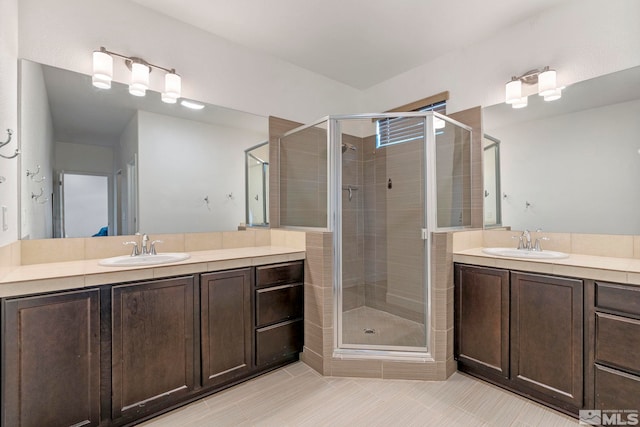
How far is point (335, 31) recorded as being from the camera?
249 cm

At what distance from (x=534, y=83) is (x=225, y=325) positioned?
2.85m

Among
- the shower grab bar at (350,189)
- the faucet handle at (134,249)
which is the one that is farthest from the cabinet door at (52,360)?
the shower grab bar at (350,189)

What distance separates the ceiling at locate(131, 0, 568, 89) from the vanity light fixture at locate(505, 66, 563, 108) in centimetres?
45

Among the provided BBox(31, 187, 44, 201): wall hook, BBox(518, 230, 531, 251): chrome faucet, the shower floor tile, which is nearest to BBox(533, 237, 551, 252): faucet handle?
BBox(518, 230, 531, 251): chrome faucet

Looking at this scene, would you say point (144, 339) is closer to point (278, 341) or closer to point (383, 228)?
point (278, 341)

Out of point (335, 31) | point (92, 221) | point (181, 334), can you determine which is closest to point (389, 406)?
point (181, 334)

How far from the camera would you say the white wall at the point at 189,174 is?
2225 mm


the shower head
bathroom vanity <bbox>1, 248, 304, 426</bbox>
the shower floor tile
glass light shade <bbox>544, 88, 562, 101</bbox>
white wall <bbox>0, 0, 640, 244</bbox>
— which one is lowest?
the shower floor tile

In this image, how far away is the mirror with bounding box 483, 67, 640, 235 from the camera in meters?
1.95

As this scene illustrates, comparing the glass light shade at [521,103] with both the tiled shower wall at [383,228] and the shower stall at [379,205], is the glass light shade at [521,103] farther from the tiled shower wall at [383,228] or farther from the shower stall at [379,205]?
the tiled shower wall at [383,228]

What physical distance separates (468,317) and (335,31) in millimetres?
2441

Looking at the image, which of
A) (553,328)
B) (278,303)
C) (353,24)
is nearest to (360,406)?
(278,303)

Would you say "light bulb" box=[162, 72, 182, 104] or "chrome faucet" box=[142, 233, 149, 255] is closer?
"chrome faucet" box=[142, 233, 149, 255]

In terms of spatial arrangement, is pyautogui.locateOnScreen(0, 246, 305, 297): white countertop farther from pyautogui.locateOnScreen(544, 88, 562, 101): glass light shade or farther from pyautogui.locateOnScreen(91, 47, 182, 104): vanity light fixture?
pyautogui.locateOnScreen(544, 88, 562, 101): glass light shade
